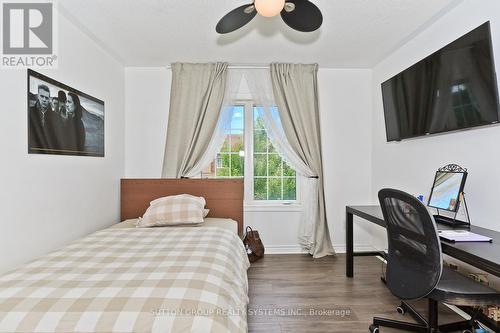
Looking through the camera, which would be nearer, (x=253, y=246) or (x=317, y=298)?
(x=317, y=298)

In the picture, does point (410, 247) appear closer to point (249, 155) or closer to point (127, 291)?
point (127, 291)

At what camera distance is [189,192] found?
11.2 feet

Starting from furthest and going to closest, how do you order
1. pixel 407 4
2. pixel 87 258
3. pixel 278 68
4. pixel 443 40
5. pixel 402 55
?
pixel 278 68
pixel 402 55
pixel 443 40
pixel 407 4
pixel 87 258

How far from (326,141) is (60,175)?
308 cm

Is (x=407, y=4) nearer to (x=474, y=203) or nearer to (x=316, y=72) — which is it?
(x=316, y=72)

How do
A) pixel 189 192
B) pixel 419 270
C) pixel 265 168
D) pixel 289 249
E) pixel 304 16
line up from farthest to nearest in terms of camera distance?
pixel 265 168
pixel 289 249
pixel 189 192
pixel 304 16
pixel 419 270

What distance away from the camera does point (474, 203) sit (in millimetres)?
2119

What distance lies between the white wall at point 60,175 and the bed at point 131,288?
0.32 meters

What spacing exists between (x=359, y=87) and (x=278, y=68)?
1184 mm

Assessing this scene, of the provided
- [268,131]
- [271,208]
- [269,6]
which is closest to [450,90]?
[269,6]

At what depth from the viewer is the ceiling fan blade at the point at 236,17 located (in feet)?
6.07

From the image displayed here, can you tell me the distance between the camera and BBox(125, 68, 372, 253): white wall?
3732 mm

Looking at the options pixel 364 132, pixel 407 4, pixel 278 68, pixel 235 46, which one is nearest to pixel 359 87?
pixel 364 132

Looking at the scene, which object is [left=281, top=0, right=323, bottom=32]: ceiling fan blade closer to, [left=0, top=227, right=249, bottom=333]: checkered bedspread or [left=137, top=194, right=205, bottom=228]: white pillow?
[left=0, top=227, right=249, bottom=333]: checkered bedspread
